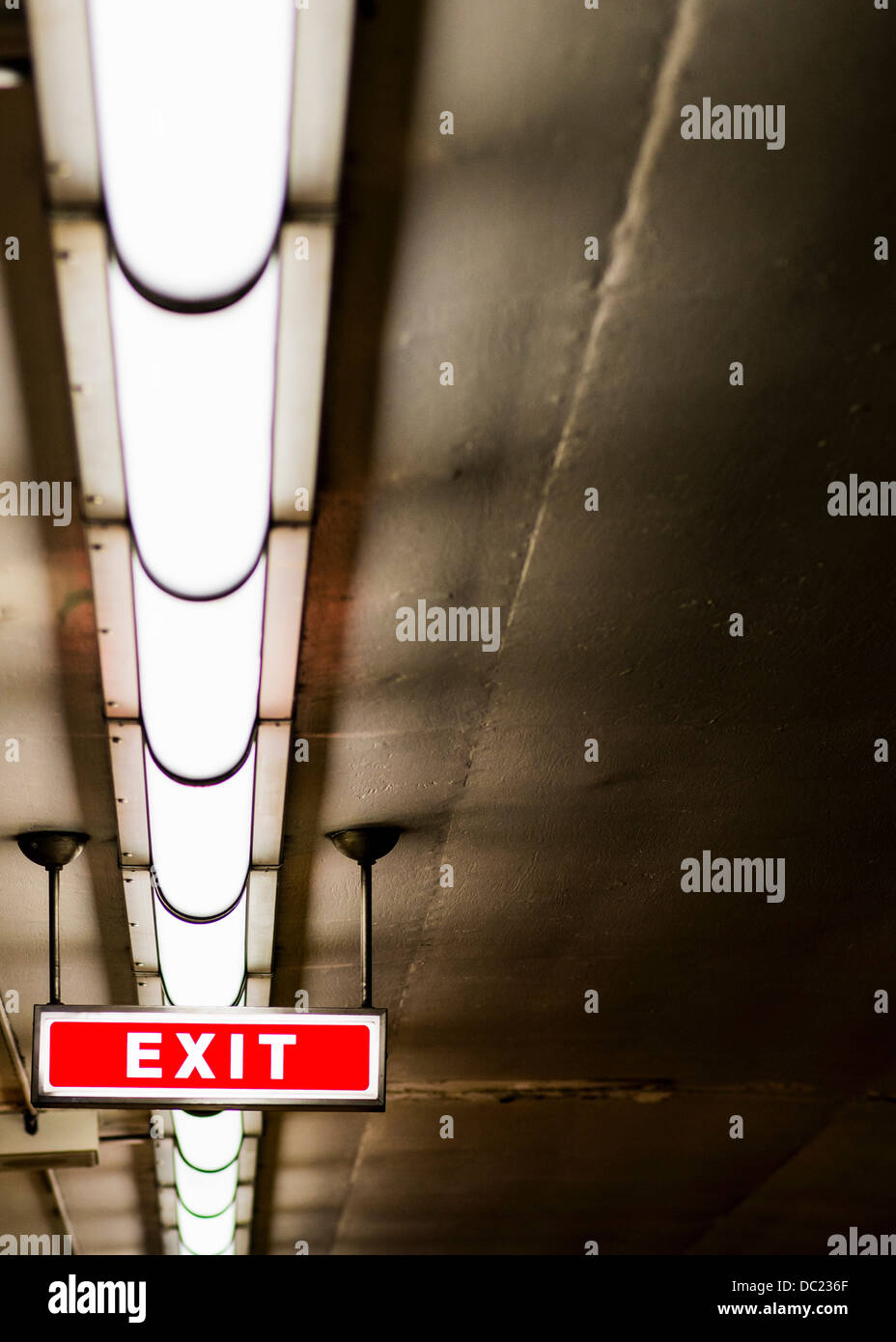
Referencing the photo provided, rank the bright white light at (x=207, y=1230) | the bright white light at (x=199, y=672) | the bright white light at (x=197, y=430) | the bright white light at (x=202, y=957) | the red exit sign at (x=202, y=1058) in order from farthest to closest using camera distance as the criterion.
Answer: the bright white light at (x=207, y=1230)
the bright white light at (x=202, y=957)
the red exit sign at (x=202, y=1058)
the bright white light at (x=199, y=672)
the bright white light at (x=197, y=430)

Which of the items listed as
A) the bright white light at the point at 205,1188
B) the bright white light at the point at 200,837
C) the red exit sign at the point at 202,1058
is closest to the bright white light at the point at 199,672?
the bright white light at the point at 200,837

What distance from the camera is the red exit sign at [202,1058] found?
3.37 m

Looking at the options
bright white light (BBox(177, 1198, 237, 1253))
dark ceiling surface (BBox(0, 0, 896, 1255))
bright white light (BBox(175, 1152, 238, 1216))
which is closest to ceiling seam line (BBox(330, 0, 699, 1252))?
dark ceiling surface (BBox(0, 0, 896, 1255))

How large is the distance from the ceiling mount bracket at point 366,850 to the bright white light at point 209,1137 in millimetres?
1692

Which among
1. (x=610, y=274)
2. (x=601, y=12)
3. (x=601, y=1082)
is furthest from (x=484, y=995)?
(x=601, y=12)

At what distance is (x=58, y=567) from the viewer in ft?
8.70

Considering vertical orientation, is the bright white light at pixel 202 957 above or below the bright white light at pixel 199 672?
below

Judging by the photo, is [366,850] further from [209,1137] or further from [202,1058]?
Answer: [209,1137]

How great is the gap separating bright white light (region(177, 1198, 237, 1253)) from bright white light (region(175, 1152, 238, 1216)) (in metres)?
0.13

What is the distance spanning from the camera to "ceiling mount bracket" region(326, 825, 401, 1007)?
3783 millimetres

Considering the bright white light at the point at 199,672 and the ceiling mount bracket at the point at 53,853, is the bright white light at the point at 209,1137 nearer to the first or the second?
the ceiling mount bracket at the point at 53,853

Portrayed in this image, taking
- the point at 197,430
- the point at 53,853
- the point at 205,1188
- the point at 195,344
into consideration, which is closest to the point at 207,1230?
the point at 205,1188

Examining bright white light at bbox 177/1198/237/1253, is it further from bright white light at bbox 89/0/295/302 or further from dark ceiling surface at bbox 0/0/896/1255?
bright white light at bbox 89/0/295/302

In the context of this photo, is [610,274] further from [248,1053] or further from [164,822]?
[248,1053]
